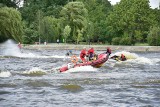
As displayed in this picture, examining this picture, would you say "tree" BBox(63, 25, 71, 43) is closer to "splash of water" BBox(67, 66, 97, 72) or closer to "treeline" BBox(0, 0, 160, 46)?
"treeline" BBox(0, 0, 160, 46)

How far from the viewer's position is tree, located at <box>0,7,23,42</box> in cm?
5584

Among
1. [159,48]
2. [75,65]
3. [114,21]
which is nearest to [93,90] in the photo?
[75,65]

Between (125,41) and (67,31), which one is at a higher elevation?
(67,31)

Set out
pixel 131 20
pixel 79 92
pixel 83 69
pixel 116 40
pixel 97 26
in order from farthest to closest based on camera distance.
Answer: pixel 97 26
pixel 131 20
pixel 116 40
pixel 83 69
pixel 79 92

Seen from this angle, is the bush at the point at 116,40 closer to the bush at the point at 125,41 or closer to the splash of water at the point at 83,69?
the bush at the point at 125,41

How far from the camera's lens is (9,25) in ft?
185

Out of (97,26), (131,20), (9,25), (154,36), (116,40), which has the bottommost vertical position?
(116,40)

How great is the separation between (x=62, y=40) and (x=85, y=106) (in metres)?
75.8

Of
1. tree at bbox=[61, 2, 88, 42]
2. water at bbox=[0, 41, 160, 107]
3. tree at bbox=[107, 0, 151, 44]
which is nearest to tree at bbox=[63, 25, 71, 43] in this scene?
tree at bbox=[61, 2, 88, 42]

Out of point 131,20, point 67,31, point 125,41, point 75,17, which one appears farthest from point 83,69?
point 75,17

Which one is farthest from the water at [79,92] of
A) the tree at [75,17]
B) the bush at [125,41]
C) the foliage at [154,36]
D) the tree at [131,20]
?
the tree at [131,20]

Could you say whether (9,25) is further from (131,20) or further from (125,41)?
(131,20)

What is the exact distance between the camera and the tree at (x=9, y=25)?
55844 mm

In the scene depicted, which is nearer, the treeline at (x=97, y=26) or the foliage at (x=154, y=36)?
the foliage at (x=154, y=36)
